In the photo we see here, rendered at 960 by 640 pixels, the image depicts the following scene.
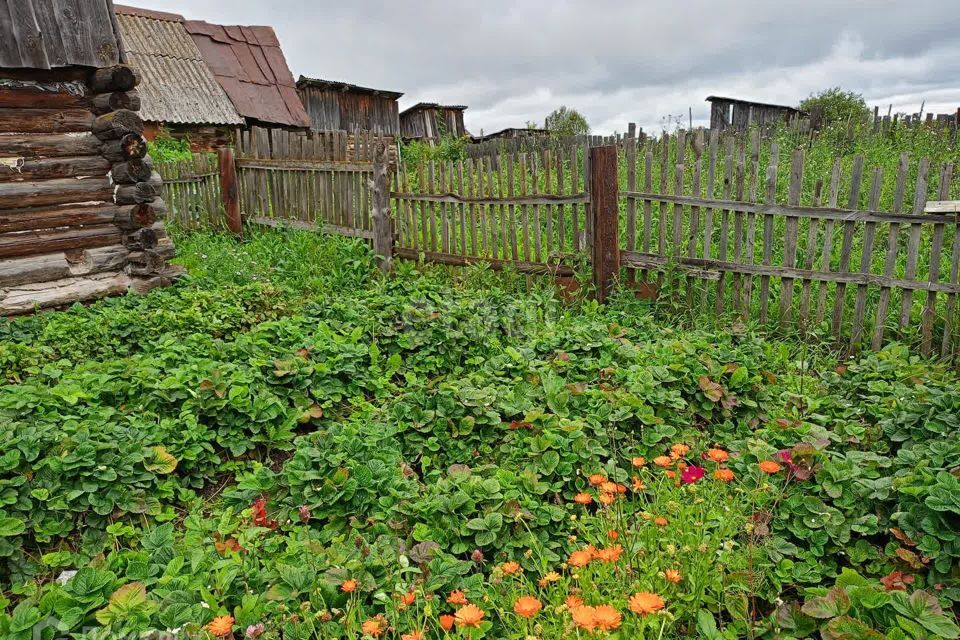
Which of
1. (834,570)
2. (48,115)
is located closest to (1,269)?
(48,115)

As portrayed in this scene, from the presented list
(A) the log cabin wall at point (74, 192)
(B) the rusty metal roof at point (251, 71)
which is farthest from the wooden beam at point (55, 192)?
(B) the rusty metal roof at point (251, 71)

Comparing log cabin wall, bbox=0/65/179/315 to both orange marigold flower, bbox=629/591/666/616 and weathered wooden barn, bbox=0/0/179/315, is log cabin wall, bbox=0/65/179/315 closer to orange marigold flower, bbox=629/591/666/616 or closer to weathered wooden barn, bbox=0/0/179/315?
weathered wooden barn, bbox=0/0/179/315

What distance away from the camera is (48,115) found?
22.1ft

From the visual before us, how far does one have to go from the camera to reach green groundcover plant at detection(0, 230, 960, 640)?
2123mm

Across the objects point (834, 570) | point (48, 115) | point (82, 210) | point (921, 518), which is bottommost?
point (834, 570)

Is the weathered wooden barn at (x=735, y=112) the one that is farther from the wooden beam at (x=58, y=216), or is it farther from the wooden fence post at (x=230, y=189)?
the wooden beam at (x=58, y=216)

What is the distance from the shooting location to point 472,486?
2725mm

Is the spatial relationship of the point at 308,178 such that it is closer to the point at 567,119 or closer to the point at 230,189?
the point at 230,189

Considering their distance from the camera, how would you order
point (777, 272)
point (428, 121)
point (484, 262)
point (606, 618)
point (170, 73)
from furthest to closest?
point (428, 121) < point (170, 73) < point (484, 262) < point (777, 272) < point (606, 618)

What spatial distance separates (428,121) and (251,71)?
30.8 feet

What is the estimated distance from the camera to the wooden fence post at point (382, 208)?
8.26 metres

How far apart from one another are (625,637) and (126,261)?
7.25 m

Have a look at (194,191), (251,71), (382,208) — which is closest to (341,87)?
(251,71)

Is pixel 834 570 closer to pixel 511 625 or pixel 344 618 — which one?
pixel 511 625
